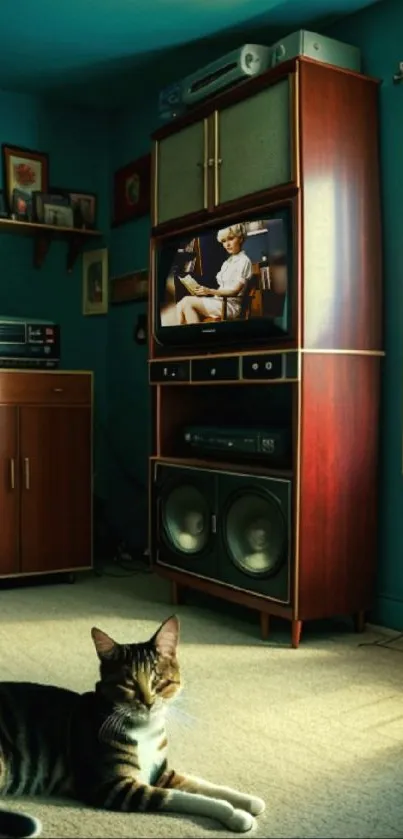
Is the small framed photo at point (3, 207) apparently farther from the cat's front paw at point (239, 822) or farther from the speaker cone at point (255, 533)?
the cat's front paw at point (239, 822)

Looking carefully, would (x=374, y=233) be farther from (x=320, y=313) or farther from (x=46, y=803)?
(x=46, y=803)

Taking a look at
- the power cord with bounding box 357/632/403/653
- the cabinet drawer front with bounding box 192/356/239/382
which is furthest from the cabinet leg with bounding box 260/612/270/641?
the cabinet drawer front with bounding box 192/356/239/382

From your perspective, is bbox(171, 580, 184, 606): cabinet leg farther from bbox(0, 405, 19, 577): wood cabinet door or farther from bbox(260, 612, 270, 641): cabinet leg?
bbox(0, 405, 19, 577): wood cabinet door

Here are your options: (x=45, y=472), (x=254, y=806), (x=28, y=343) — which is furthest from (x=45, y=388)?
(x=254, y=806)

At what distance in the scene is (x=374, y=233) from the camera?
9.89ft

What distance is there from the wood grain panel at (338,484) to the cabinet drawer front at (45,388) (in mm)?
1403

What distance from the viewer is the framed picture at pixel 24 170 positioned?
14.0 feet

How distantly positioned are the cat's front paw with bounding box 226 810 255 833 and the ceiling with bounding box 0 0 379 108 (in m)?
2.73

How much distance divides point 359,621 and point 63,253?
8.34 feet

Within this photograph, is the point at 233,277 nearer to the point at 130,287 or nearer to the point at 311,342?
the point at 311,342

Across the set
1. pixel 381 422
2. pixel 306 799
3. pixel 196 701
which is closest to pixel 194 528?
pixel 381 422

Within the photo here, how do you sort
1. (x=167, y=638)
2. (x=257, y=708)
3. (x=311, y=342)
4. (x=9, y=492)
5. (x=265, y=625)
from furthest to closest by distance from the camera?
(x=9, y=492), (x=265, y=625), (x=311, y=342), (x=257, y=708), (x=167, y=638)

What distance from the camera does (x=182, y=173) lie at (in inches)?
133

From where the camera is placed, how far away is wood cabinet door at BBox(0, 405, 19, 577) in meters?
3.71
